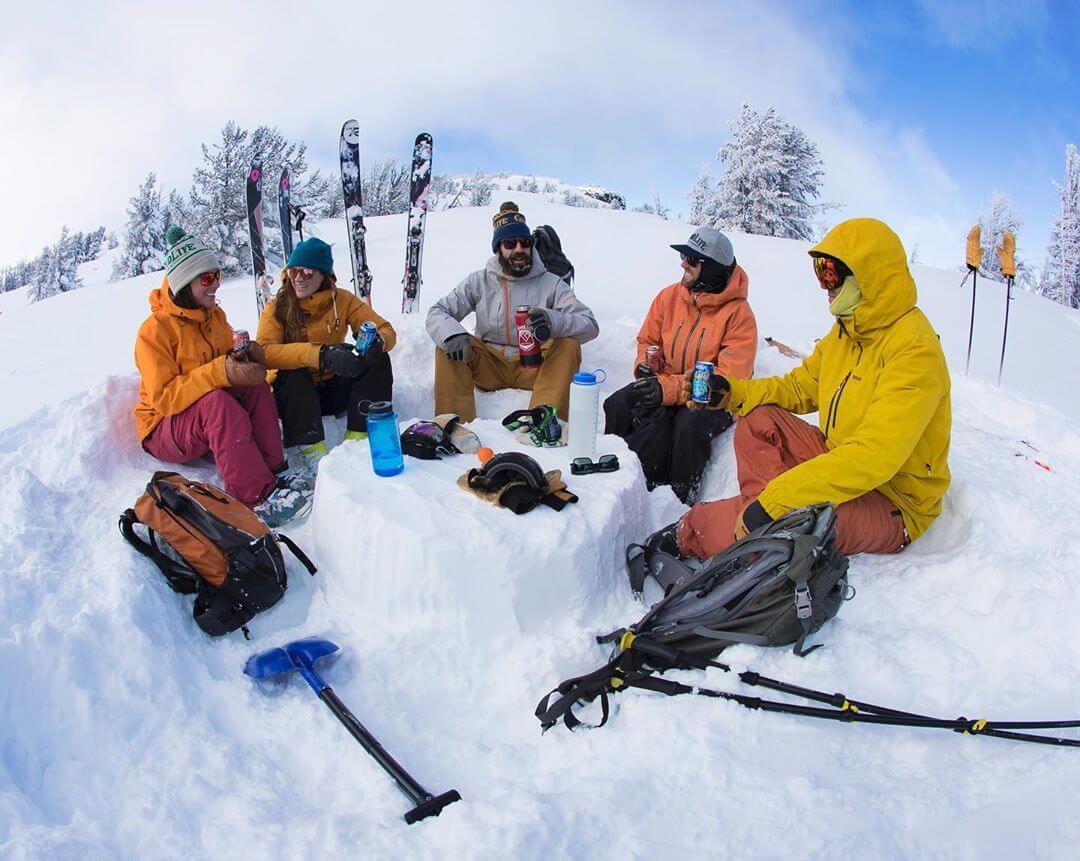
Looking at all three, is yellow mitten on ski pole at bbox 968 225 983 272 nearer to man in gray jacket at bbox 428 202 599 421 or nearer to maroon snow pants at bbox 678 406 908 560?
man in gray jacket at bbox 428 202 599 421

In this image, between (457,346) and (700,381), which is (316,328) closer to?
(457,346)

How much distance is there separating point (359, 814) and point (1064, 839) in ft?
5.73

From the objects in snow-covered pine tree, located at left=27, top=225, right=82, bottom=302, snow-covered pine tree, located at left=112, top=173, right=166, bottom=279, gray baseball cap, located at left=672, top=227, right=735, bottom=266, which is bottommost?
snow-covered pine tree, located at left=27, top=225, right=82, bottom=302

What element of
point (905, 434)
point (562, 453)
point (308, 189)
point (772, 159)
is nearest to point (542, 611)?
point (562, 453)

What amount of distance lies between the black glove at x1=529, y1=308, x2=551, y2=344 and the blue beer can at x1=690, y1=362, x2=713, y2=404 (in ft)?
4.31

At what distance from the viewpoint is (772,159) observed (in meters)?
19.2

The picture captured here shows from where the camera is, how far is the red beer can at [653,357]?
4.27 meters

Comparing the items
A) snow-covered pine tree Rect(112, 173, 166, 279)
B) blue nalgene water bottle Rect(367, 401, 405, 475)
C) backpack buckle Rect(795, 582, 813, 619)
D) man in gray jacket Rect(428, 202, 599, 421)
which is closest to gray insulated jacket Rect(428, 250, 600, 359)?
man in gray jacket Rect(428, 202, 599, 421)

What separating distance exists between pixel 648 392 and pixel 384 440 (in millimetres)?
1433

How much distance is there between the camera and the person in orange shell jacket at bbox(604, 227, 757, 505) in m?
3.73

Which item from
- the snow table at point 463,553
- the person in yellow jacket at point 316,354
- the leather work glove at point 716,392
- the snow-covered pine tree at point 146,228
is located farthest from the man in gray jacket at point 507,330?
the snow-covered pine tree at point 146,228

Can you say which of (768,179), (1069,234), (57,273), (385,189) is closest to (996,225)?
(1069,234)

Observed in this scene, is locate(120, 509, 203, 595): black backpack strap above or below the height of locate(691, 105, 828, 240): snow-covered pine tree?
below

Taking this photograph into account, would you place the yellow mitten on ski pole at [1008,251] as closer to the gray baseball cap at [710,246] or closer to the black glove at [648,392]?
the gray baseball cap at [710,246]
